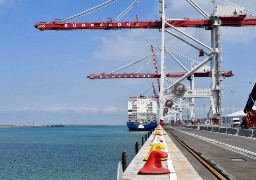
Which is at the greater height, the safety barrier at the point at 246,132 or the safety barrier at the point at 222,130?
the safety barrier at the point at 222,130

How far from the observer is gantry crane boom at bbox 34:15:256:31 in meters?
85.8

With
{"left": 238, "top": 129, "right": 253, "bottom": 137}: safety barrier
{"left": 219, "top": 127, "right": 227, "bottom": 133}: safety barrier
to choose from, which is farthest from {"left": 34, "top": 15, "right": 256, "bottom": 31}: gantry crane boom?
{"left": 238, "top": 129, "right": 253, "bottom": 137}: safety barrier

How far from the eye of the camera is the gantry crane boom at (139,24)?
85.8 m

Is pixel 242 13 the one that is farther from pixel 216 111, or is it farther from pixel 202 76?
pixel 202 76

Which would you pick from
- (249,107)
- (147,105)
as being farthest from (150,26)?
(147,105)

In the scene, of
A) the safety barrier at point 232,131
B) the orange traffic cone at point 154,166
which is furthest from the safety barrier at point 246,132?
the orange traffic cone at point 154,166

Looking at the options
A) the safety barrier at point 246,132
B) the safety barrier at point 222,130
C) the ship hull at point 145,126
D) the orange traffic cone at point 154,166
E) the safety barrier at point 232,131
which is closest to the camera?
the orange traffic cone at point 154,166

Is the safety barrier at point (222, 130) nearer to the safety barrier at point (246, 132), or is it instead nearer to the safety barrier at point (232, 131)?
the safety barrier at point (232, 131)

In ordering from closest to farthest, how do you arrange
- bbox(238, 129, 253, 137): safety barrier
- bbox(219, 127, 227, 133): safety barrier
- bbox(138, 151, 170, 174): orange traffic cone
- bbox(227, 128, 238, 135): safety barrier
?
bbox(138, 151, 170, 174): orange traffic cone < bbox(238, 129, 253, 137): safety barrier < bbox(227, 128, 238, 135): safety barrier < bbox(219, 127, 227, 133): safety barrier

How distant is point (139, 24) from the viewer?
87.4 m

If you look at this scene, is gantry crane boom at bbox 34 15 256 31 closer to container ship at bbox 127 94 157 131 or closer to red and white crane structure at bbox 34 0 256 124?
red and white crane structure at bbox 34 0 256 124

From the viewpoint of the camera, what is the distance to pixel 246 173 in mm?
16281

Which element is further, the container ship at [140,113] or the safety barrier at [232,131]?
the container ship at [140,113]

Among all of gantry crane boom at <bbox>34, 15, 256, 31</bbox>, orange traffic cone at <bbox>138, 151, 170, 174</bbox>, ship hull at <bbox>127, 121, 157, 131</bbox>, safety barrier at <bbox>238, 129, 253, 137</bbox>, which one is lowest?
orange traffic cone at <bbox>138, 151, 170, 174</bbox>
